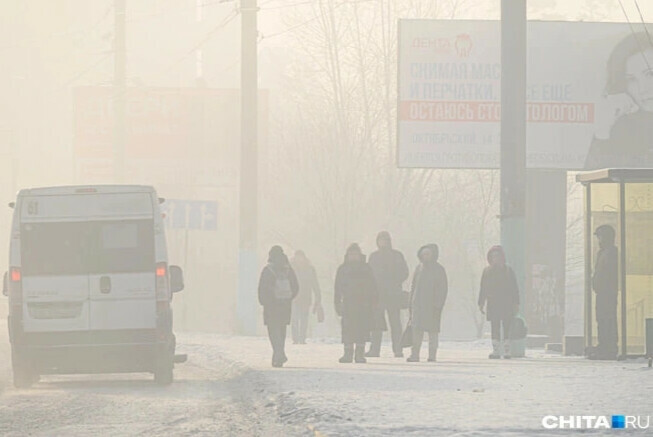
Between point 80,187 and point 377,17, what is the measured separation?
1419 inches

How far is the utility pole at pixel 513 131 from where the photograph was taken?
25.4m

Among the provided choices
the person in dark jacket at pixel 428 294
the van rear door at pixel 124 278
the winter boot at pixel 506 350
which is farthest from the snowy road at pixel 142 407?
the winter boot at pixel 506 350

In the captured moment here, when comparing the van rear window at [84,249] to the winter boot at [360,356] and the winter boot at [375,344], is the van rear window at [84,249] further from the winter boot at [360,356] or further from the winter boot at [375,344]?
the winter boot at [375,344]

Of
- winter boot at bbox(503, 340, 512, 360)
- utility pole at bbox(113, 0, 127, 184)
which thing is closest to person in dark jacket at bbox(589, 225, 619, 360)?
winter boot at bbox(503, 340, 512, 360)

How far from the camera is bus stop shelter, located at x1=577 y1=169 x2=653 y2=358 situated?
23078mm

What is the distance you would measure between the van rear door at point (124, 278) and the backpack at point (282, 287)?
2955 millimetres

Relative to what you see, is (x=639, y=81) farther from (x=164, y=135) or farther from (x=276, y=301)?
(x=164, y=135)

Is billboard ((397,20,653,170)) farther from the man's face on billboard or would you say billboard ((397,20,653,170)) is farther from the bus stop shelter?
the bus stop shelter

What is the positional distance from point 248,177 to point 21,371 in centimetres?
1620

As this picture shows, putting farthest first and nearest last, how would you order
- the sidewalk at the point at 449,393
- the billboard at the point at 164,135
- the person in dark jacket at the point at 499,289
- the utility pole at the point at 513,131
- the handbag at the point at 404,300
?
the billboard at the point at 164,135 → the utility pole at the point at 513,131 → the handbag at the point at 404,300 → the person in dark jacket at the point at 499,289 → the sidewalk at the point at 449,393

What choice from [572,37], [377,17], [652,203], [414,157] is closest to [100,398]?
[652,203]

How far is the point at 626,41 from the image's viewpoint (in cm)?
4044

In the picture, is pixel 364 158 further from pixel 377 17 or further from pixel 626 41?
pixel 626 41

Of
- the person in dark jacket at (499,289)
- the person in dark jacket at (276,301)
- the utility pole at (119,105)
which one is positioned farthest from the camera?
the utility pole at (119,105)
